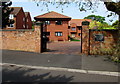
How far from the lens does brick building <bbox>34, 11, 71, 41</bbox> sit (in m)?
32.3

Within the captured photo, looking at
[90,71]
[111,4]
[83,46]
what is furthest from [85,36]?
[90,71]

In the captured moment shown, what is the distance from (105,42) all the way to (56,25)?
23.1m

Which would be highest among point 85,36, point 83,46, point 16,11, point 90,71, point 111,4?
point 16,11

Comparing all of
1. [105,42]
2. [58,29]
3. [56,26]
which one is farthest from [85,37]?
[56,26]

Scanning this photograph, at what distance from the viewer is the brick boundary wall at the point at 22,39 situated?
447 inches

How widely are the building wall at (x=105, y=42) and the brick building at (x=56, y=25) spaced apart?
22.1 meters

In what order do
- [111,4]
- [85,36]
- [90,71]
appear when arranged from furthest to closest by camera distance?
[85,36]
[111,4]
[90,71]

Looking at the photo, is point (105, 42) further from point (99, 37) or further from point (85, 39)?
point (85, 39)

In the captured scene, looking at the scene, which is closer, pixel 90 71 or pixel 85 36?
pixel 90 71

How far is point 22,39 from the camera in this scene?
11844 mm

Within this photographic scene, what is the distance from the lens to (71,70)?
660 centimetres

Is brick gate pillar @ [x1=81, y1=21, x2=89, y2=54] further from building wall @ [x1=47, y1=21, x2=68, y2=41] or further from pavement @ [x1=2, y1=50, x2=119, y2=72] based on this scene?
building wall @ [x1=47, y1=21, x2=68, y2=41]

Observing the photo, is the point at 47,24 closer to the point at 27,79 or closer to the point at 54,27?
the point at 54,27

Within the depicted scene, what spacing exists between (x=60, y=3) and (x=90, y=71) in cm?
561
